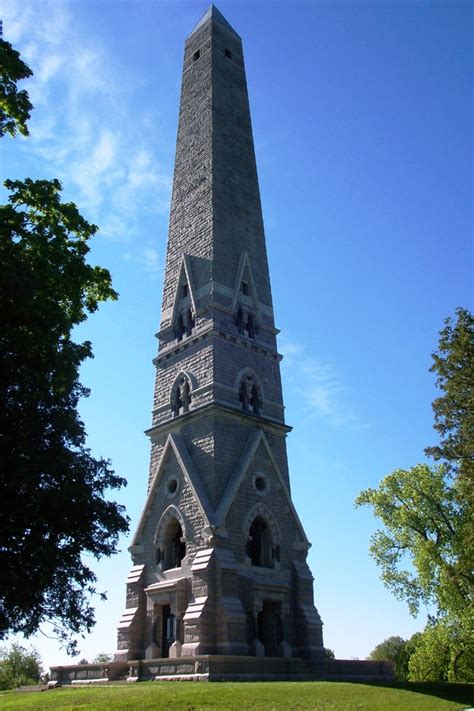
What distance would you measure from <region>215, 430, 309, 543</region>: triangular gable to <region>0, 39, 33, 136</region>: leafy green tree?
53.8 feet

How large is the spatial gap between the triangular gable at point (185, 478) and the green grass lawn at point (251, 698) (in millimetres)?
8833

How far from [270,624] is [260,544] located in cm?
338

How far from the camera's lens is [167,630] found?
27.3m

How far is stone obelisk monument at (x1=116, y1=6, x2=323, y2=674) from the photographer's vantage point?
26156 mm

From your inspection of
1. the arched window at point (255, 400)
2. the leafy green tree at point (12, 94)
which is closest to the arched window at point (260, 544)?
the arched window at point (255, 400)

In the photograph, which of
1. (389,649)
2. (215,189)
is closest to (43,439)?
(215,189)

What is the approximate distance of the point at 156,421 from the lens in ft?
107

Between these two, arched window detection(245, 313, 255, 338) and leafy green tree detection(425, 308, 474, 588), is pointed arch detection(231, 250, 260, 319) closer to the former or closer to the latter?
arched window detection(245, 313, 255, 338)

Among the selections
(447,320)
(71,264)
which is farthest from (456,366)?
(71,264)

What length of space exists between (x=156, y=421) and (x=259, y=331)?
7305 mm

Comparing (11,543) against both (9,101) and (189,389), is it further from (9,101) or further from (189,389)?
(189,389)

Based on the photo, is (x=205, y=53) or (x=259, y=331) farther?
(x=205, y=53)

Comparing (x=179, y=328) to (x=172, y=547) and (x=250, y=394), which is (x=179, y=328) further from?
(x=172, y=547)

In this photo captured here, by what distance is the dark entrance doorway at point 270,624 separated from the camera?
27359mm
